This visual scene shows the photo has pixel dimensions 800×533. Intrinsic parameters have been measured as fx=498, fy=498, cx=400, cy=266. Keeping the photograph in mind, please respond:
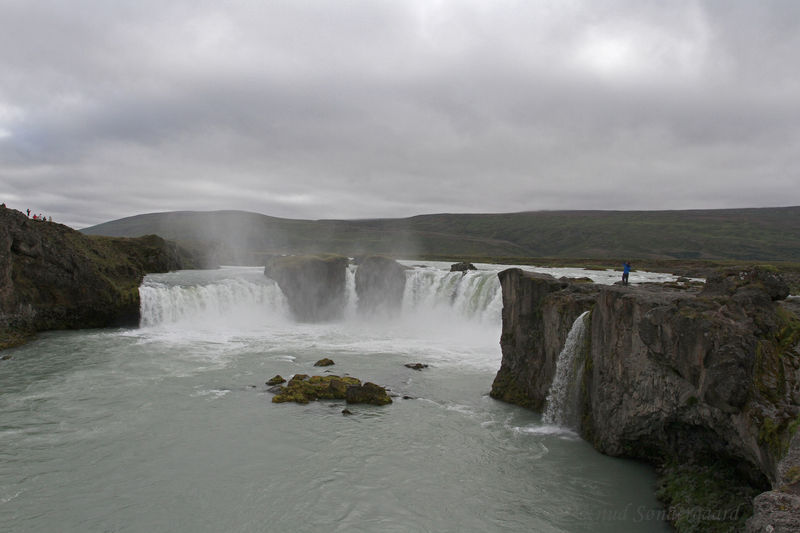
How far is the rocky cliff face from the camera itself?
2714cm

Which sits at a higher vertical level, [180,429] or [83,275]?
[83,275]

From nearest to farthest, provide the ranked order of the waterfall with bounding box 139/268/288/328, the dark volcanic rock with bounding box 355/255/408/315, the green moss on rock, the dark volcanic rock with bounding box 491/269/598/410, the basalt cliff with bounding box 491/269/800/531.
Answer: the basalt cliff with bounding box 491/269/800/531
the green moss on rock
the dark volcanic rock with bounding box 491/269/598/410
the waterfall with bounding box 139/268/288/328
the dark volcanic rock with bounding box 355/255/408/315

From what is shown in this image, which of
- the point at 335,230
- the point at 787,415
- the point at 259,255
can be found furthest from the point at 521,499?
the point at 335,230

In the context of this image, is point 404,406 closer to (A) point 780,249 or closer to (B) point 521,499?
(B) point 521,499

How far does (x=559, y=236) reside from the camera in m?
172

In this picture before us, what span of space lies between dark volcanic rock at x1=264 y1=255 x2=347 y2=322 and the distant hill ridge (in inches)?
3298

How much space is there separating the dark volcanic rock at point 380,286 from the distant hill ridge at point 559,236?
281ft

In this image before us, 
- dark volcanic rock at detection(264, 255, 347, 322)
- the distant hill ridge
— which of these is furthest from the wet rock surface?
the distant hill ridge

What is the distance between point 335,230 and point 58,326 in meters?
170

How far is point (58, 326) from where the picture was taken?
30.2 metres

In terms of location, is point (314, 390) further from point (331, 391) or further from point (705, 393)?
point (705, 393)

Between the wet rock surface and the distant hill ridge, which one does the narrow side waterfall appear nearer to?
the wet rock surface

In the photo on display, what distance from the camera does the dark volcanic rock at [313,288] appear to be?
131 ft

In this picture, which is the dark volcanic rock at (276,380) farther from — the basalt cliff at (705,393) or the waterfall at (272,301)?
the waterfall at (272,301)
